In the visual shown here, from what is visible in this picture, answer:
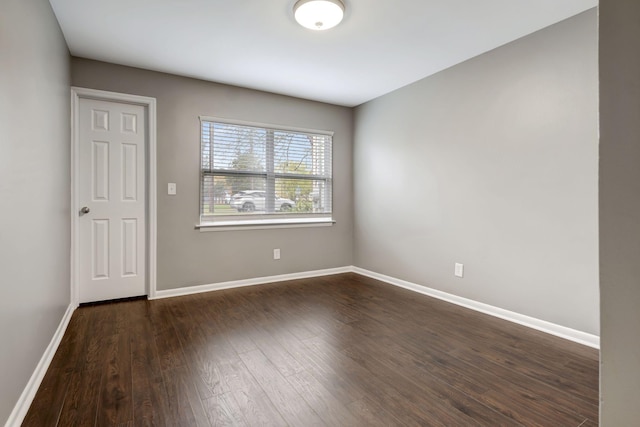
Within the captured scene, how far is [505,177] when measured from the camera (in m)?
2.79

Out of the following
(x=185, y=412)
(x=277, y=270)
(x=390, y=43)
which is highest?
(x=390, y=43)

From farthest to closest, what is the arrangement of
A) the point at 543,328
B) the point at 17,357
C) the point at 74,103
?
the point at 74,103
the point at 543,328
the point at 17,357

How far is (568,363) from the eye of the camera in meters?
2.04

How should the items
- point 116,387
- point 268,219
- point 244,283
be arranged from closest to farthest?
point 116,387 → point 244,283 → point 268,219

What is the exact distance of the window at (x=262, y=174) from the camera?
365 cm

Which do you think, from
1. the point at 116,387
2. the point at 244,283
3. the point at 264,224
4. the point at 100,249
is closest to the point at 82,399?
the point at 116,387

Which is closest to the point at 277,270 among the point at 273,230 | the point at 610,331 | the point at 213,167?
the point at 273,230

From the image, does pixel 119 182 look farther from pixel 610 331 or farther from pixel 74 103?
pixel 610 331

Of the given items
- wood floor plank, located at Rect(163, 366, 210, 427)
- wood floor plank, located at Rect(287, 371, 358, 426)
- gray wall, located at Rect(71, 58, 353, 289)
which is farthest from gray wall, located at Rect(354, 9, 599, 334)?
wood floor plank, located at Rect(163, 366, 210, 427)

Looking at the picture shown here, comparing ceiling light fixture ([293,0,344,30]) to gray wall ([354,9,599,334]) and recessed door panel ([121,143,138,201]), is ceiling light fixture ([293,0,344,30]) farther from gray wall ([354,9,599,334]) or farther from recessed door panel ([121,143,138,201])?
recessed door panel ([121,143,138,201])

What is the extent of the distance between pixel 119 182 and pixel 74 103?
776 mm

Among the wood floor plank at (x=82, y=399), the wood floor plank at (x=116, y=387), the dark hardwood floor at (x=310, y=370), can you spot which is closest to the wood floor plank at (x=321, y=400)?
the dark hardwood floor at (x=310, y=370)

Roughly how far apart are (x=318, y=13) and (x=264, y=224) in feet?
7.72

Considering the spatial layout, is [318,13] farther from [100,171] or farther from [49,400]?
[49,400]
